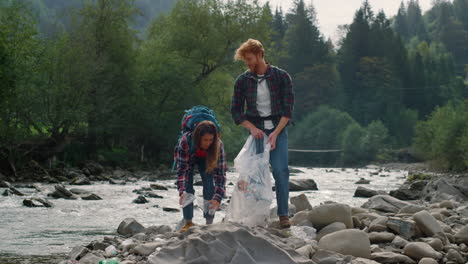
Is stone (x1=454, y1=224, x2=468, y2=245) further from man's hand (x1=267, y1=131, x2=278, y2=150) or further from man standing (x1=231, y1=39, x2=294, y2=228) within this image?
man's hand (x1=267, y1=131, x2=278, y2=150)

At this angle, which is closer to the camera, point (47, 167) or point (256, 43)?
point (256, 43)

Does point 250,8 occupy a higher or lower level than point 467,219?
higher

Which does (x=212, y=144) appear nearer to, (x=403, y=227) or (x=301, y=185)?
(x=403, y=227)

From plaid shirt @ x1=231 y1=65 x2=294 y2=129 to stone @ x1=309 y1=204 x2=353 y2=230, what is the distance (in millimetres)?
1385

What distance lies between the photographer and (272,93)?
6176mm

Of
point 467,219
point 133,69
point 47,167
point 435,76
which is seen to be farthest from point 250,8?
point 435,76

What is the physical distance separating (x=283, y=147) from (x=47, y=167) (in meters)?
22.6

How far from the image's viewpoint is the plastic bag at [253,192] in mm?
6160

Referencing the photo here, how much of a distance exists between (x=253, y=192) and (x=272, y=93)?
1.10 m

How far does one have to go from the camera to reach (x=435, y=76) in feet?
306

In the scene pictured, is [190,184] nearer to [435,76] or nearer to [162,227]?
[162,227]

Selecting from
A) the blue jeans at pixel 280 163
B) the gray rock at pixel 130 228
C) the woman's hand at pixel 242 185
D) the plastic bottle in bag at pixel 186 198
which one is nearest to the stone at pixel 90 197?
the gray rock at pixel 130 228

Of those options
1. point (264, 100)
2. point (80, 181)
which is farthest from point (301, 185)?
point (264, 100)

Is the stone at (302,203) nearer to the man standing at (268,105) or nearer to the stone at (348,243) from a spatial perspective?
the man standing at (268,105)
